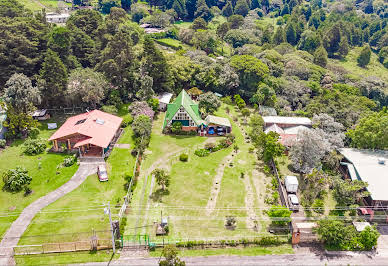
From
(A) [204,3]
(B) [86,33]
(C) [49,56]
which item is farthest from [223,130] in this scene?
(A) [204,3]

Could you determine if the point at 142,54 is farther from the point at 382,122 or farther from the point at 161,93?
the point at 382,122

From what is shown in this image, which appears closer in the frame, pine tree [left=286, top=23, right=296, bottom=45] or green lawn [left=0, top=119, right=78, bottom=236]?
green lawn [left=0, top=119, right=78, bottom=236]

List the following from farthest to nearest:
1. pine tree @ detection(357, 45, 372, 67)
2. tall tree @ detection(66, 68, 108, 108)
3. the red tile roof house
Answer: pine tree @ detection(357, 45, 372, 67), tall tree @ detection(66, 68, 108, 108), the red tile roof house

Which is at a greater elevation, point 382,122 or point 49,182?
point 382,122

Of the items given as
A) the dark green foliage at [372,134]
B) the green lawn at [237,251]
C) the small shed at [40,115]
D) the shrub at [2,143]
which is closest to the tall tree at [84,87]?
the small shed at [40,115]

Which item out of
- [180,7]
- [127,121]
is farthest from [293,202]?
[180,7]

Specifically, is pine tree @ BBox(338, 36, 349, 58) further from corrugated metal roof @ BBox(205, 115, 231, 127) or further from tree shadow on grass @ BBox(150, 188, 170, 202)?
tree shadow on grass @ BBox(150, 188, 170, 202)

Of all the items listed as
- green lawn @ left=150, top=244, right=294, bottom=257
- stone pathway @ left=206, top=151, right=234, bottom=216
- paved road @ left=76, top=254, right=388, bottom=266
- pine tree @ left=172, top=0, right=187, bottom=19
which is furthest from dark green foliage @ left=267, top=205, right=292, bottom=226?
pine tree @ left=172, top=0, right=187, bottom=19
